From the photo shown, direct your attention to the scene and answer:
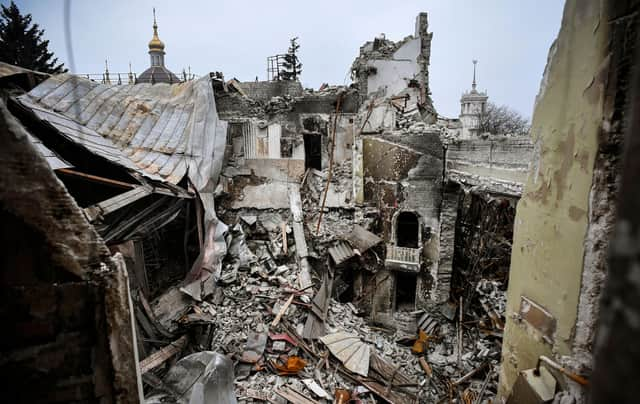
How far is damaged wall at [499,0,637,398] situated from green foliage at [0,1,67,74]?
1978 centimetres

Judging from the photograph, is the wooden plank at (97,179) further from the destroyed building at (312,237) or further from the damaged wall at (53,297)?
the damaged wall at (53,297)

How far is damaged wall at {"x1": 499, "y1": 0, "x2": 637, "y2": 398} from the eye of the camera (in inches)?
66.8

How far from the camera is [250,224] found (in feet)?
27.0

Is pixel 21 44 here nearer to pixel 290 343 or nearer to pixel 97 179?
pixel 97 179

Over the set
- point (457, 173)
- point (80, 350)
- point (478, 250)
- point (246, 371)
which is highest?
point (457, 173)

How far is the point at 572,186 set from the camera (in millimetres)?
1953

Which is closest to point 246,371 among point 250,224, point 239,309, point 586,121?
point 239,309

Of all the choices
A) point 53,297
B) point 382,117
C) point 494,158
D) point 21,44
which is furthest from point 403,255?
point 21,44

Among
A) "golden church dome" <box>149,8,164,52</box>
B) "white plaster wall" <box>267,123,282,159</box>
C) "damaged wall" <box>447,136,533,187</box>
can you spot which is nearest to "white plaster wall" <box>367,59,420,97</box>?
"white plaster wall" <box>267,123,282,159</box>

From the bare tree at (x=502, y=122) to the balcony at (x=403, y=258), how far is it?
21.1 metres

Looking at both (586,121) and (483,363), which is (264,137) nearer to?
(483,363)

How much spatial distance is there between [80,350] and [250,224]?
6750mm

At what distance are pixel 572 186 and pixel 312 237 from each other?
6.79m

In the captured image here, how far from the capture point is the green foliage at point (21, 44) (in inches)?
548
